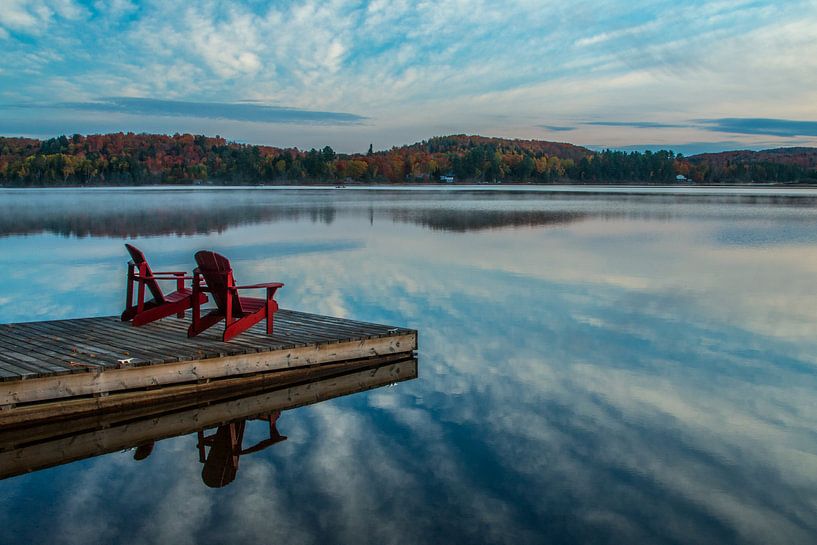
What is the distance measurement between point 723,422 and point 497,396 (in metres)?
2.14

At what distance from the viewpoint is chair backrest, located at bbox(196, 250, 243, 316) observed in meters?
7.88

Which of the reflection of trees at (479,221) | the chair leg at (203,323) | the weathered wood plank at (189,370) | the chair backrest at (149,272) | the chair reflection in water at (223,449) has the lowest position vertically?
the reflection of trees at (479,221)

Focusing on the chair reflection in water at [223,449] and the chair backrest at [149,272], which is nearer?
the chair reflection in water at [223,449]

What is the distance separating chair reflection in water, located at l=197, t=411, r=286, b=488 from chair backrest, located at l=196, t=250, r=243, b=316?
1.67m

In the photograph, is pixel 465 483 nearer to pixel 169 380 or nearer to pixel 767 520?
pixel 767 520

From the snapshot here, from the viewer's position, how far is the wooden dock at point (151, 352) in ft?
22.1

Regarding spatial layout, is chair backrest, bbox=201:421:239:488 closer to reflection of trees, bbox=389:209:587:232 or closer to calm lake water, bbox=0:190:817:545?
calm lake water, bbox=0:190:817:545

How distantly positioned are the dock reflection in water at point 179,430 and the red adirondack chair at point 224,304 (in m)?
0.79

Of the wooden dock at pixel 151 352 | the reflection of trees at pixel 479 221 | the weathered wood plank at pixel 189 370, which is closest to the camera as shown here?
the weathered wood plank at pixel 189 370

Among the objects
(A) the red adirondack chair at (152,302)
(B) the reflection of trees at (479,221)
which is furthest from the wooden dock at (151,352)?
(B) the reflection of trees at (479,221)

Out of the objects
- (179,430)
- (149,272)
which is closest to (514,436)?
(179,430)

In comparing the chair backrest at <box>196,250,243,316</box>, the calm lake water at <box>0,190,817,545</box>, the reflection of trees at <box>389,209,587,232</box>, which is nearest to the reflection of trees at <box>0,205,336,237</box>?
the reflection of trees at <box>389,209,587,232</box>

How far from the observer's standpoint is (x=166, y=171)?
153000mm

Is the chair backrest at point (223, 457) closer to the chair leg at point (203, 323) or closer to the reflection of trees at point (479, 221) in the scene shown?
the chair leg at point (203, 323)
